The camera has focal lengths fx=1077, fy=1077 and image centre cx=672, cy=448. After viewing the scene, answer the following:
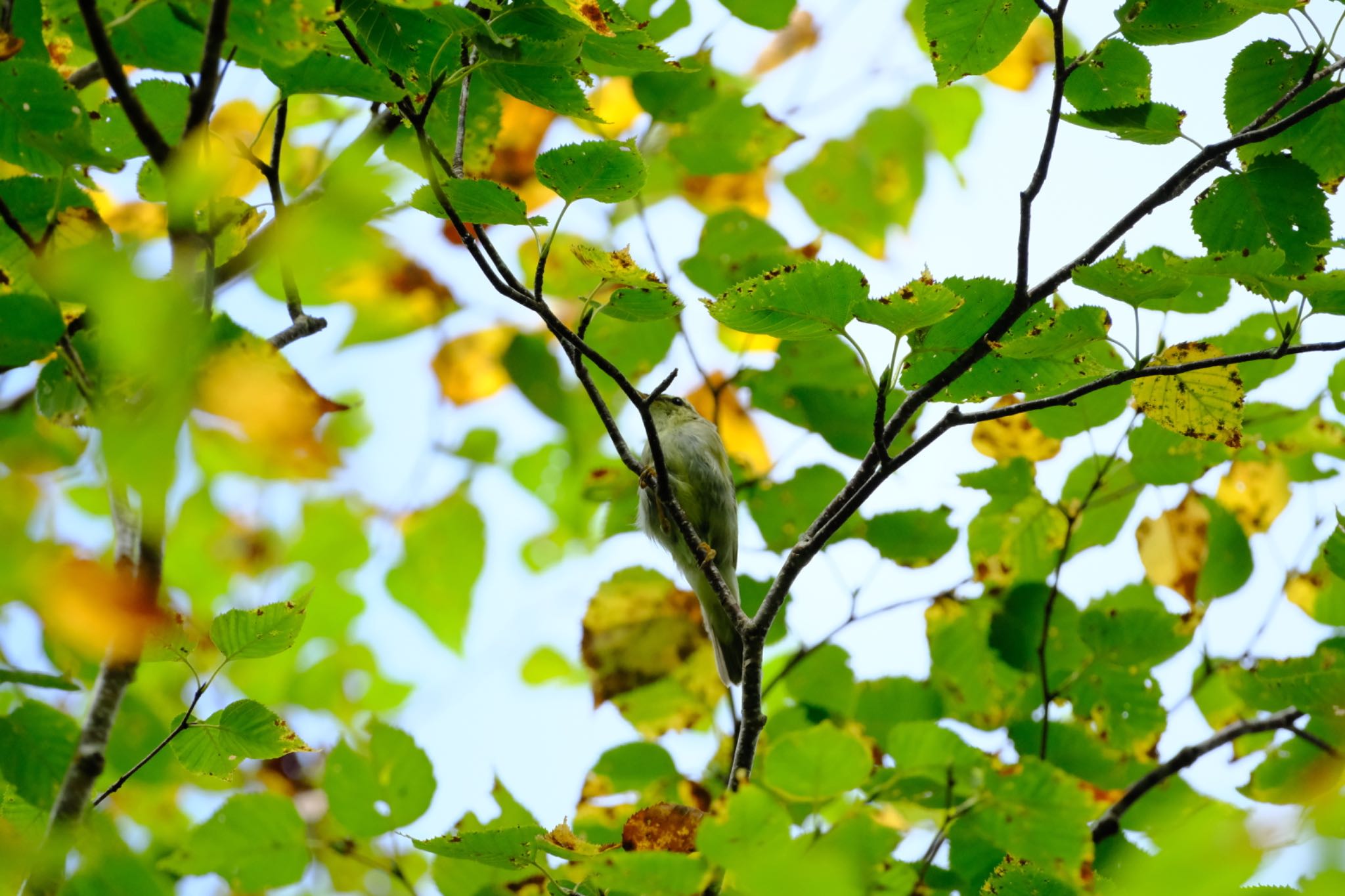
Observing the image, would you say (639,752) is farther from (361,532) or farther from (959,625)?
(361,532)

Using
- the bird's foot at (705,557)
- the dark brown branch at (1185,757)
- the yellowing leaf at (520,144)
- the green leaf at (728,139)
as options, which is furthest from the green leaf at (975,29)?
the yellowing leaf at (520,144)

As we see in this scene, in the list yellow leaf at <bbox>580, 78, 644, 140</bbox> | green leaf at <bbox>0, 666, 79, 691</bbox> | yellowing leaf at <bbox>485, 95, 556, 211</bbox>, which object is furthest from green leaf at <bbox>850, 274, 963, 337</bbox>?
yellow leaf at <bbox>580, 78, 644, 140</bbox>

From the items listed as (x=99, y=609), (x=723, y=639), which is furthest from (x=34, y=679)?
(x=723, y=639)

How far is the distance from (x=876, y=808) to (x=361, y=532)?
2090 millimetres

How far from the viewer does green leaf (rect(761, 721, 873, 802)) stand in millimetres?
1257

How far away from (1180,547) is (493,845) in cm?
197

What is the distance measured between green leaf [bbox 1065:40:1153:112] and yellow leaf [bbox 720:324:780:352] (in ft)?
5.06

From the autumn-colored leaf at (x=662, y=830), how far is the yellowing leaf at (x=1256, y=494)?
6.13 feet

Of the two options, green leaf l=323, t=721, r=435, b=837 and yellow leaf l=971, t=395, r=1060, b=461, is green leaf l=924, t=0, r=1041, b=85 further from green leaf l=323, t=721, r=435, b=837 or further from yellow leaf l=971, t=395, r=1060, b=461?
green leaf l=323, t=721, r=435, b=837

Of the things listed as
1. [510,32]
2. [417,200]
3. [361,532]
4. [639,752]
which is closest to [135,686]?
[361,532]

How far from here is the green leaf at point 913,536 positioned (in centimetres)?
260

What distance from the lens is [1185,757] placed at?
2.39 meters

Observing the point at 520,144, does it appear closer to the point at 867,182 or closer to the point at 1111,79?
the point at 867,182

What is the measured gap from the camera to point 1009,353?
134 cm
